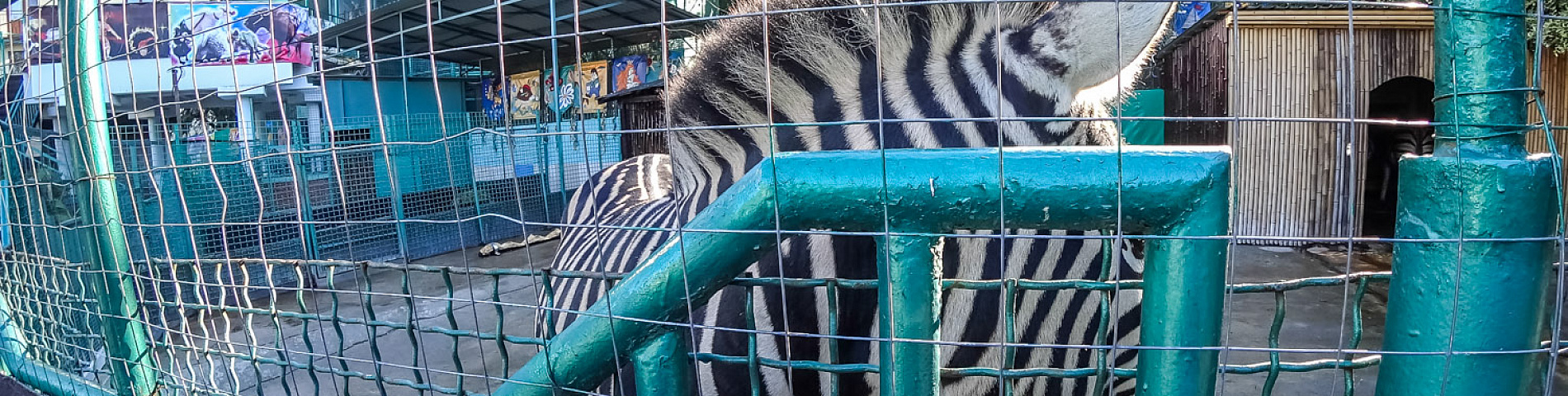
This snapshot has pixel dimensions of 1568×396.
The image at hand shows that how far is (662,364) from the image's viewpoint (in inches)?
37.8

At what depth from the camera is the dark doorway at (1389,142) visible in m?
8.82

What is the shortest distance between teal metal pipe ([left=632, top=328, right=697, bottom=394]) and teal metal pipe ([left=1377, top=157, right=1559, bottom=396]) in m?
0.78

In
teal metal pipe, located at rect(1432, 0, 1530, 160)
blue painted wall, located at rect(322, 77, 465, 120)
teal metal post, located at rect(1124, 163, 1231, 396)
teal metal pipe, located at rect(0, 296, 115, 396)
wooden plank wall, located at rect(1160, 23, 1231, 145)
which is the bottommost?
teal metal pipe, located at rect(0, 296, 115, 396)

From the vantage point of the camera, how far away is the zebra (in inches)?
49.2

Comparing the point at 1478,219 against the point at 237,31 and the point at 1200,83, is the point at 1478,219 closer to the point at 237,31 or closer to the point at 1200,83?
the point at 237,31

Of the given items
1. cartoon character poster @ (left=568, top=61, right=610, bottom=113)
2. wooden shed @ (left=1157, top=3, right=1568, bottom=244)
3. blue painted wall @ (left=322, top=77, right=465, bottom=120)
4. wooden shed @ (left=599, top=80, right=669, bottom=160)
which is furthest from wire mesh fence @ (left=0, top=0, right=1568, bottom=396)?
cartoon character poster @ (left=568, top=61, right=610, bottom=113)

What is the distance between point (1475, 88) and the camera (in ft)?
2.26

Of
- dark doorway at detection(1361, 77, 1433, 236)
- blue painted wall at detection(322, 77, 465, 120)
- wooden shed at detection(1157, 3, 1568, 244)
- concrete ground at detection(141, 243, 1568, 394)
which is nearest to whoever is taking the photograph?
concrete ground at detection(141, 243, 1568, 394)

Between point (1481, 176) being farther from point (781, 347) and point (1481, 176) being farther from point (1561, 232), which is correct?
point (781, 347)

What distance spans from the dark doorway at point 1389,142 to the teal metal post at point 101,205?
10581 millimetres

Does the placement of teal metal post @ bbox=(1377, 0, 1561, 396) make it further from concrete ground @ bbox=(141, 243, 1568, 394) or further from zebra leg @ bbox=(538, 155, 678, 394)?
concrete ground @ bbox=(141, 243, 1568, 394)

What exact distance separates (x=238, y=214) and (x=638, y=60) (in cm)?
738

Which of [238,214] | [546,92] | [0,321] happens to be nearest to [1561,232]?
[0,321]

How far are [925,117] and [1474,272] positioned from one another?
78 cm
